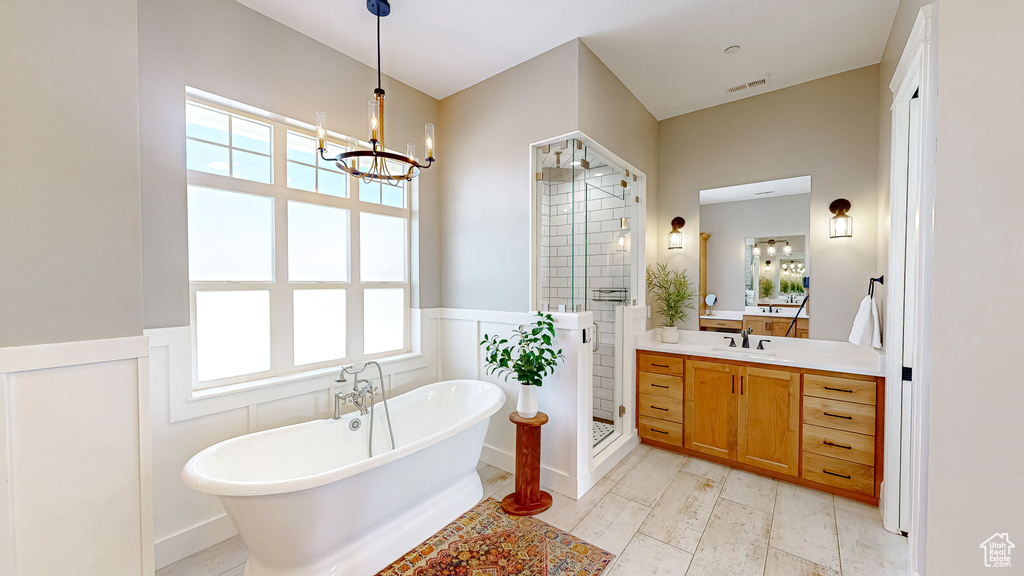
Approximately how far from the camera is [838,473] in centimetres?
238

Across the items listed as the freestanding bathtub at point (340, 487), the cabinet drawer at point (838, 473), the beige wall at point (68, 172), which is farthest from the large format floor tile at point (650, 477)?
the beige wall at point (68, 172)

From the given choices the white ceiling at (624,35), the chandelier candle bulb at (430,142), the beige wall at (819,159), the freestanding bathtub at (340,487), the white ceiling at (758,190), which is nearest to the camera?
the freestanding bathtub at (340,487)

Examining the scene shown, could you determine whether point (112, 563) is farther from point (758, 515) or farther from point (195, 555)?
point (758, 515)

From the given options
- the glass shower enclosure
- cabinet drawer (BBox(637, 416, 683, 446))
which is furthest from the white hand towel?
the glass shower enclosure

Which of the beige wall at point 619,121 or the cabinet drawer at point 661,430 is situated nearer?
the beige wall at point 619,121

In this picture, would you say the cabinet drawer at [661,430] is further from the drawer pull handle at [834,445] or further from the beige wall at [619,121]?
the beige wall at [619,121]

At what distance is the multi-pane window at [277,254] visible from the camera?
6.68 ft

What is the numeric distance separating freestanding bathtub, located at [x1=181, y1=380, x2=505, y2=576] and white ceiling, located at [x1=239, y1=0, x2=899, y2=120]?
2340 mm

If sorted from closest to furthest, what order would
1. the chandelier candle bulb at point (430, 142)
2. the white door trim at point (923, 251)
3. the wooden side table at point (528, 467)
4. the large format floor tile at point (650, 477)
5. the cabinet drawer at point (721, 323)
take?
the white door trim at point (923, 251), the chandelier candle bulb at point (430, 142), the wooden side table at point (528, 467), the large format floor tile at point (650, 477), the cabinet drawer at point (721, 323)

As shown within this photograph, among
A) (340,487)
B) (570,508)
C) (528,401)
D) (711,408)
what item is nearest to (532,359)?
(528,401)

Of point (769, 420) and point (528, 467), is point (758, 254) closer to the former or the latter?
point (769, 420)

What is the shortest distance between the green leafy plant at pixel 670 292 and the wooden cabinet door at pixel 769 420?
2.42 ft

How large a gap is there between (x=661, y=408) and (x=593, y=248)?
149 cm

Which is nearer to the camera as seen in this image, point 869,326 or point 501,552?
point 501,552
